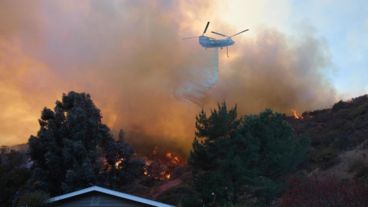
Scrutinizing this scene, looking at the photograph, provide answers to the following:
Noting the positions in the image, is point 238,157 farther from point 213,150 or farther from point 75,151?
point 75,151

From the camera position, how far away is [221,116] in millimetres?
35125

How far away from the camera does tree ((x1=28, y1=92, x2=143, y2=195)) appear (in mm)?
41812

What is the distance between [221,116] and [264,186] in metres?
5.25

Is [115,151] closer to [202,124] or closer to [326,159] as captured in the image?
[202,124]

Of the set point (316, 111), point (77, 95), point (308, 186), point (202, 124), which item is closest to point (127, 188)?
point (77, 95)

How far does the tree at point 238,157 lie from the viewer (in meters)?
32.8

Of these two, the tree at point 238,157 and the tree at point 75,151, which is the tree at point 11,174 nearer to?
the tree at point 75,151

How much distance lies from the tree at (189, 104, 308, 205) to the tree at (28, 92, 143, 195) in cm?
1065

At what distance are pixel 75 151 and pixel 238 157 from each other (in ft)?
49.7

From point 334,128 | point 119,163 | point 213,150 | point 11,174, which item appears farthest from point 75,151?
point 334,128

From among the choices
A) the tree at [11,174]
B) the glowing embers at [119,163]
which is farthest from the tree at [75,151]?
the tree at [11,174]

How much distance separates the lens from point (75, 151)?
4262 centimetres

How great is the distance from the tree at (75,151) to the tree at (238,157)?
1065 cm

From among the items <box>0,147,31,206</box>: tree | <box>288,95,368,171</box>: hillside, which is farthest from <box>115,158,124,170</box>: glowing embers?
<box>288,95,368,171</box>: hillside
